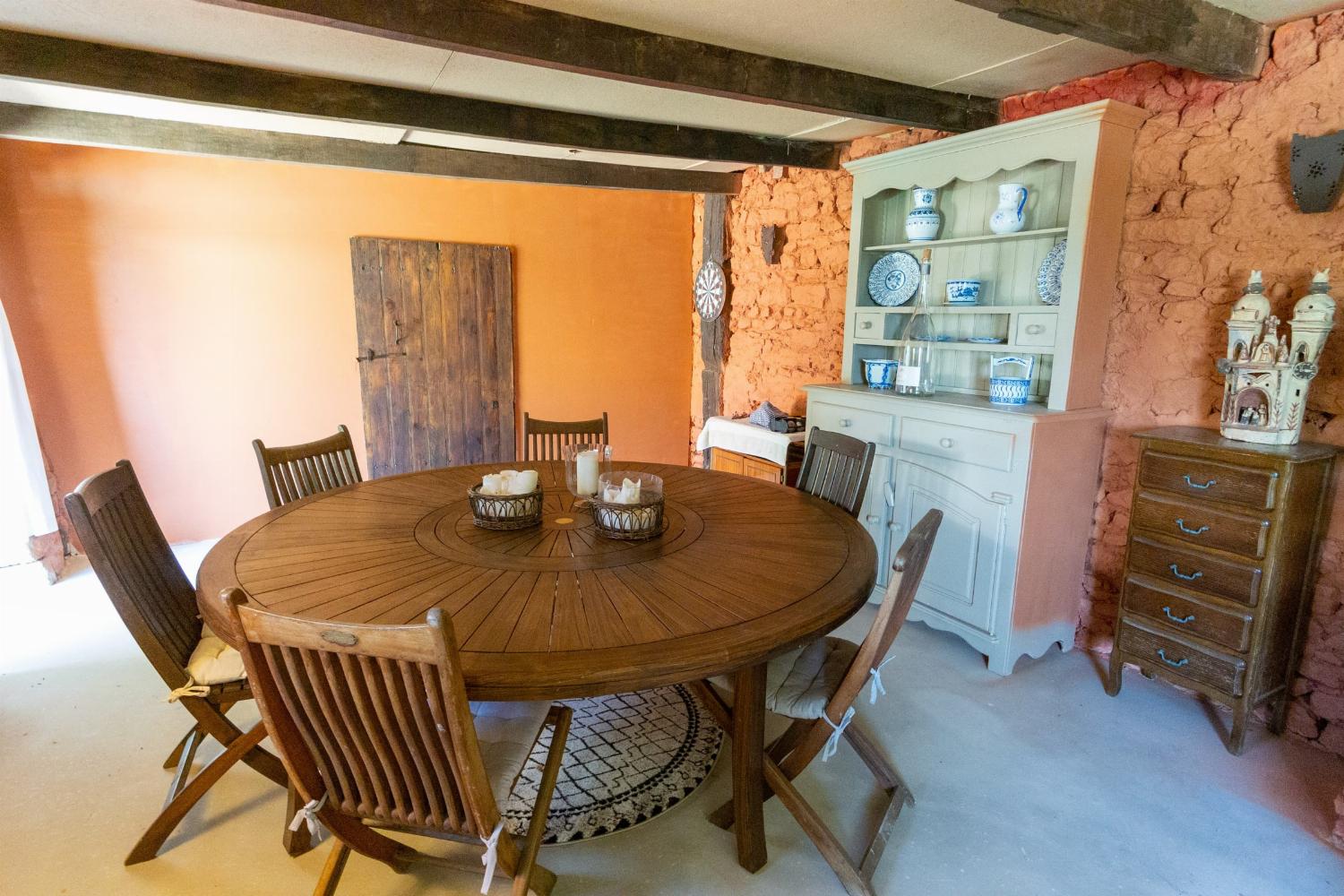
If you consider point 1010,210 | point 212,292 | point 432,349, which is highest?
point 1010,210

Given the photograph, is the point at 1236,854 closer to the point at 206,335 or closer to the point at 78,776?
the point at 78,776

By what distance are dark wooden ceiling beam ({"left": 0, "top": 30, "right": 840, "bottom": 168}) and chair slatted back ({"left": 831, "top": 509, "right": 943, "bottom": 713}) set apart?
264 centimetres

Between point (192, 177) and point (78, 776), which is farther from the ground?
point (192, 177)

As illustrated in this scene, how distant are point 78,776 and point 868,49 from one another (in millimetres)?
3450

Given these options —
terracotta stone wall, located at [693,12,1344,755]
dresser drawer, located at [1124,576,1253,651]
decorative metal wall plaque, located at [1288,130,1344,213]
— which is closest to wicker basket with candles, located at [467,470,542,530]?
dresser drawer, located at [1124,576,1253,651]

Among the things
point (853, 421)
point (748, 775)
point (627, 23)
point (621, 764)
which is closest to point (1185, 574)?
point (853, 421)

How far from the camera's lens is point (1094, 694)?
249 cm

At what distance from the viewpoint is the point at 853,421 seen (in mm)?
3160

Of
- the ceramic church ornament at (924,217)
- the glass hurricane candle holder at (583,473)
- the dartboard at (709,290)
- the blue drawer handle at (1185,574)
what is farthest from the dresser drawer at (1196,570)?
the dartboard at (709,290)

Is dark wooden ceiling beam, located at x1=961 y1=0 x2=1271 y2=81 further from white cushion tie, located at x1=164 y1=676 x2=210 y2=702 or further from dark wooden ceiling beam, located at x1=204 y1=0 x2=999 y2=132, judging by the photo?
white cushion tie, located at x1=164 y1=676 x2=210 y2=702

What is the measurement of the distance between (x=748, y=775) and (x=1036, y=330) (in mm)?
2022

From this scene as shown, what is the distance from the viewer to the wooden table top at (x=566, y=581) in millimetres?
1250

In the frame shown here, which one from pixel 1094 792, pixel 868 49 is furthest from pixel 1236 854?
pixel 868 49

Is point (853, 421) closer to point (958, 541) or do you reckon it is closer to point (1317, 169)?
point (958, 541)
